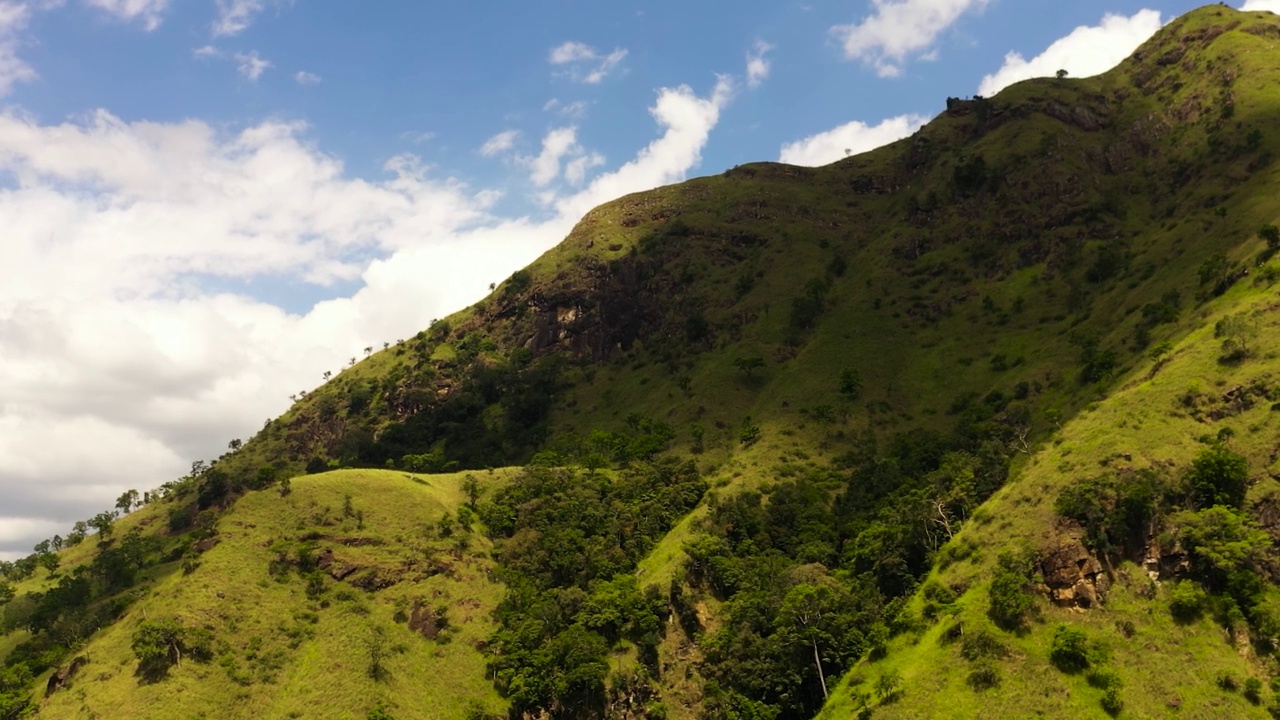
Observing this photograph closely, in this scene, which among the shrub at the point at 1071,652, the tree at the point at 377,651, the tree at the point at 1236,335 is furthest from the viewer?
the tree at the point at 377,651

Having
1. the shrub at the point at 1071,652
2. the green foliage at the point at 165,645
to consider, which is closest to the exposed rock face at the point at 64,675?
the green foliage at the point at 165,645

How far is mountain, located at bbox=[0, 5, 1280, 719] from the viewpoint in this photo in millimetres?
77688

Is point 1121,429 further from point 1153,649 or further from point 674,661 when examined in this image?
point 674,661

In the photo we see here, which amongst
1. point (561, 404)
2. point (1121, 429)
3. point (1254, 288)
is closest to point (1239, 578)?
point (1121, 429)

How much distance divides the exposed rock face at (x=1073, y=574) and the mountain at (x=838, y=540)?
0.39 meters

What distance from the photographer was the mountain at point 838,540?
77.7 metres

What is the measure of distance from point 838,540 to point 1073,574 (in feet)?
124

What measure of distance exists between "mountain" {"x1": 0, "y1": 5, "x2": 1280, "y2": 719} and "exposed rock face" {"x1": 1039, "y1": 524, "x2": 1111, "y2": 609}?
1.30 feet

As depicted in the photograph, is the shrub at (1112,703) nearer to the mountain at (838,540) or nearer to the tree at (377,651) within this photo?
the mountain at (838,540)

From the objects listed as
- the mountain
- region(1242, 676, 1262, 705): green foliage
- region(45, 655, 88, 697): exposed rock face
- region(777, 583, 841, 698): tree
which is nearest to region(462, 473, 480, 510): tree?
the mountain

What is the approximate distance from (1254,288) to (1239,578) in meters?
55.5

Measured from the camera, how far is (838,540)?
114 m

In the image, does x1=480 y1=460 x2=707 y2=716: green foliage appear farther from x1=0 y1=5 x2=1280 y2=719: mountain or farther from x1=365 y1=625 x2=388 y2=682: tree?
x1=365 y1=625 x2=388 y2=682: tree

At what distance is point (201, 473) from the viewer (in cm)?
18938
